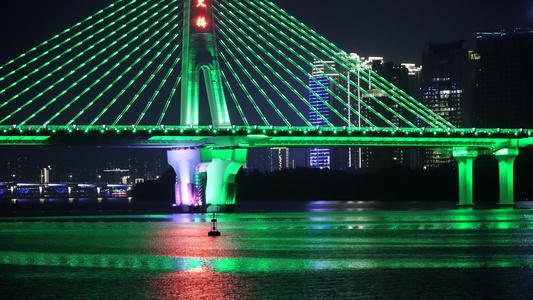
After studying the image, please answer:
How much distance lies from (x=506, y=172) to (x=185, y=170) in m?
35.2

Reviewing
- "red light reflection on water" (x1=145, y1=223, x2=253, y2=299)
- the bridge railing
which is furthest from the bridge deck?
"red light reflection on water" (x1=145, y1=223, x2=253, y2=299)

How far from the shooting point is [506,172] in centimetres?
9681

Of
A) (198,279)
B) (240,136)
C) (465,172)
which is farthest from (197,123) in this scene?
(198,279)

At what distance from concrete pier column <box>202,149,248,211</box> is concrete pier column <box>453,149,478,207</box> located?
27.8 metres

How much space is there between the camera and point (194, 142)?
7881cm

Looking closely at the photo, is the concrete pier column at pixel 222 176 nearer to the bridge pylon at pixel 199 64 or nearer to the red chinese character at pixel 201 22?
the bridge pylon at pixel 199 64

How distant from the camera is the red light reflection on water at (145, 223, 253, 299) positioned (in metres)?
19.9

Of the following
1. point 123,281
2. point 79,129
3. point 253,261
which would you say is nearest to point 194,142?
point 79,129

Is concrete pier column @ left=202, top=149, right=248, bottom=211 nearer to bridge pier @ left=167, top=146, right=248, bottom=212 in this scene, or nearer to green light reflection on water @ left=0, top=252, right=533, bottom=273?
bridge pier @ left=167, top=146, right=248, bottom=212

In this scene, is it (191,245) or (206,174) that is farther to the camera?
(206,174)

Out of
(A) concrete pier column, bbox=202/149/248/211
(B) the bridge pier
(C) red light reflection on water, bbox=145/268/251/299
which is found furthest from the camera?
(A) concrete pier column, bbox=202/149/248/211

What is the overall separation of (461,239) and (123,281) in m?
19.2

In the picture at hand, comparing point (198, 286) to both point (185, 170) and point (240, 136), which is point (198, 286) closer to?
point (240, 136)

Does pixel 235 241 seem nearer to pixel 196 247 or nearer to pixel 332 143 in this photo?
pixel 196 247
